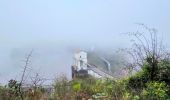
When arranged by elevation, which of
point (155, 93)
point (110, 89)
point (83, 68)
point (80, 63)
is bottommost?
point (155, 93)

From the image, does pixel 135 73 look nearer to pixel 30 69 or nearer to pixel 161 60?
pixel 161 60

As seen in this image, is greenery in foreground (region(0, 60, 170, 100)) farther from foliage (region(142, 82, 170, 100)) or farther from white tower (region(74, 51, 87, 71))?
white tower (region(74, 51, 87, 71))

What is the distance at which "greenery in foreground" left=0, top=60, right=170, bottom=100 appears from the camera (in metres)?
6.39

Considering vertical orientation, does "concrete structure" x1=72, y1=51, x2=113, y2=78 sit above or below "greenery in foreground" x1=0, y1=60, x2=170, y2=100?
above

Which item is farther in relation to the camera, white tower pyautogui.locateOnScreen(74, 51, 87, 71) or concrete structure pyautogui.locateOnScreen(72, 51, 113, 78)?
white tower pyautogui.locateOnScreen(74, 51, 87, 71)

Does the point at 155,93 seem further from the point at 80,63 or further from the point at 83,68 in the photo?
the point at 80,63

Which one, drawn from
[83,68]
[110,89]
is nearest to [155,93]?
[110,89]

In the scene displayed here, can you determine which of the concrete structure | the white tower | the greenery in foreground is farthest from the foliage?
the white tower

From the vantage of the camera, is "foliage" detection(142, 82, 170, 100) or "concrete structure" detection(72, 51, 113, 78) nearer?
"foliage" detection(142, 82, 170, 100)

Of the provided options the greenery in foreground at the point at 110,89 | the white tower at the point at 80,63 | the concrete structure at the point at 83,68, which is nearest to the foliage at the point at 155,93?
the greenery in foreground at the point at 110,89

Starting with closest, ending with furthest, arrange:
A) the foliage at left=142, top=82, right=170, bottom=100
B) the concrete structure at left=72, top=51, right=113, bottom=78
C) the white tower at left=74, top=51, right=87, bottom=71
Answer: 1. the foliage at left=142, top=82, right=170, bottom=100
2. the concrete structure at left=72, top=51, right=113, bottom=78
3. the white tower at left=74, top=51, right=87, bottom=71

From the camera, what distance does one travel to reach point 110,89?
24.6ft

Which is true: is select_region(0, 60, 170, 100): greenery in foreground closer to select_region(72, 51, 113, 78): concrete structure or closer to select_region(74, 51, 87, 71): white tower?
select_region(72, 51, 113, 78): concrete structure

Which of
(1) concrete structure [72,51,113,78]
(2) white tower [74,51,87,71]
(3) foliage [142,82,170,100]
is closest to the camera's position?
(3) foliage [142,82,170,100]
